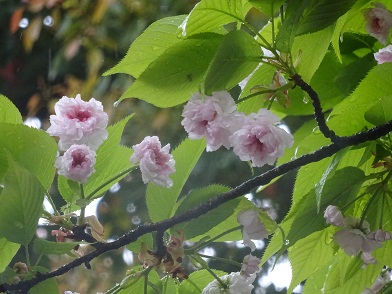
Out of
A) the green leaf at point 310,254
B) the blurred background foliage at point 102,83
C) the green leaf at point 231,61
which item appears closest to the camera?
the green leaf at point 231,61

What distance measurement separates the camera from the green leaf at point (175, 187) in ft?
1.48

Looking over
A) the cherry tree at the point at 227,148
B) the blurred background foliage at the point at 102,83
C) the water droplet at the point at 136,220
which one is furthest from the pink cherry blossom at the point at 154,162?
the water droplet at the point at 136,220

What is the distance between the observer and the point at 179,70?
409 mm

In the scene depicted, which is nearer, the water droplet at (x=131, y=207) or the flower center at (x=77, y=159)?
the flower center at (x=77, y=159)

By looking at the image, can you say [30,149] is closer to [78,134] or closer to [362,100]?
[78,134]

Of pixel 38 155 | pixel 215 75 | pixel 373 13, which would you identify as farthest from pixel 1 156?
pixel 373 13

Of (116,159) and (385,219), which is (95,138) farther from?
(385,219)

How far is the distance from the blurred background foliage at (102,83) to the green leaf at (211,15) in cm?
87

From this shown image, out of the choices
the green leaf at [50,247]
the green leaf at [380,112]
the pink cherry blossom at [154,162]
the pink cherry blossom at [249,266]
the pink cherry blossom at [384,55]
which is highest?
the pink cherry blossom at [384,55]

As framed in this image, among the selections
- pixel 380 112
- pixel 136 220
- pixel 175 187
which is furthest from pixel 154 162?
pixel 136 220

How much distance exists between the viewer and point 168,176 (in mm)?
448

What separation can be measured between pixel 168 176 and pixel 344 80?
0.14 metres

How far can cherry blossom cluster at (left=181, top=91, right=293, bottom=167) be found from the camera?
40cm

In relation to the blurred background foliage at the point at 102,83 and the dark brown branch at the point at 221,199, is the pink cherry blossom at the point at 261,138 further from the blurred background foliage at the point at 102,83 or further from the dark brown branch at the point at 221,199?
the blurred background foliage at the point at 102,83
